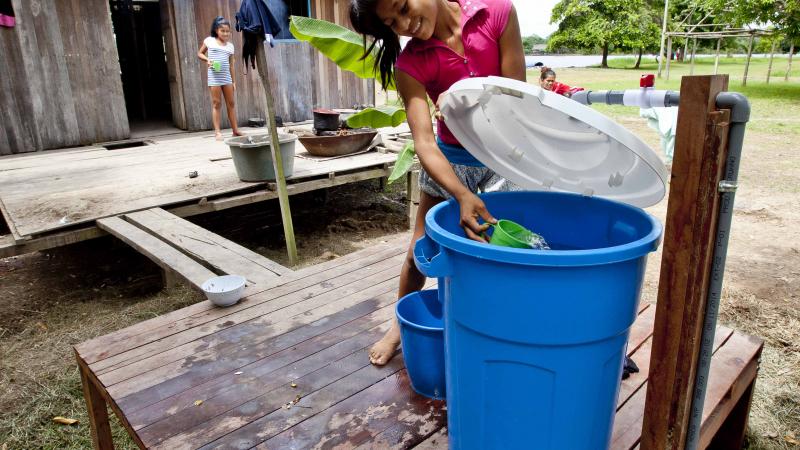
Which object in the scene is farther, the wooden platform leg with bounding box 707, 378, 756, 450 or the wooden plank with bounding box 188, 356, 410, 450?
the wooden platform leg with bounding box 707, 378, 756, 450

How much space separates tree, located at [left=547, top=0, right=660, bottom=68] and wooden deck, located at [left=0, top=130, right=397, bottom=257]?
28.4 m

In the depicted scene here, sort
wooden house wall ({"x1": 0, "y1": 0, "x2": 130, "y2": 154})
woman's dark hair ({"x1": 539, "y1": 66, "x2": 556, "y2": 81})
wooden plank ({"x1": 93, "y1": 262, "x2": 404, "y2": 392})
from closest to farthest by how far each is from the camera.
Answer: wooden plank ({"x1": 93, "y1": 262, "x2": 404, "y2": 392}) < woman's dark hair ({"x1": 539, "y1": 66, "x2": 556, "y2": 81}) < wooden house wall ({"x1": 0, "y1": 0, "x2": 130, "y2": 154})

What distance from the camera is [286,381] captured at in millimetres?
2035

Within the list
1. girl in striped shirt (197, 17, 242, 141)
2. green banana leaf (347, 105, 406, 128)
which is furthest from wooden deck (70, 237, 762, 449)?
girl in striped shirt (197, 17, 242, 141)

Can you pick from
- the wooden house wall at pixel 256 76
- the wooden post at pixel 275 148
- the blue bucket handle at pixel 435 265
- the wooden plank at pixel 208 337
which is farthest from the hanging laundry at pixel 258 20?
the wooden house wall at pixel 256 76

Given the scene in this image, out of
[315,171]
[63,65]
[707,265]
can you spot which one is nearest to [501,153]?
[707,265]

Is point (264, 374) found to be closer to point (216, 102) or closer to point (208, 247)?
point (208, 247)

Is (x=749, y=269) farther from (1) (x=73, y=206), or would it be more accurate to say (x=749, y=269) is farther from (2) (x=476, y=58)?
(1) (x=73, y=206)

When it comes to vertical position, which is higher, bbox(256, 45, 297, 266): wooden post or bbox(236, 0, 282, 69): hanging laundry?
bbox(236, 0, 282, 69): hanging laundry

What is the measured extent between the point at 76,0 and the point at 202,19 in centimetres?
157

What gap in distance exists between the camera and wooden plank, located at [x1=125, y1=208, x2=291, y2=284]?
321 cm

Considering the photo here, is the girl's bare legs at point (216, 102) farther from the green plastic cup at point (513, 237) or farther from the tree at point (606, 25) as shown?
the tree at point (606, 25)

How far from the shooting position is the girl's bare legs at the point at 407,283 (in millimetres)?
2125

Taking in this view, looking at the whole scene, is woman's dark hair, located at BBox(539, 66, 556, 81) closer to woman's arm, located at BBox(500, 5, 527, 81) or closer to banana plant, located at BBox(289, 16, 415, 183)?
banana plant, located at BBox(289, 16, 415, 183)
